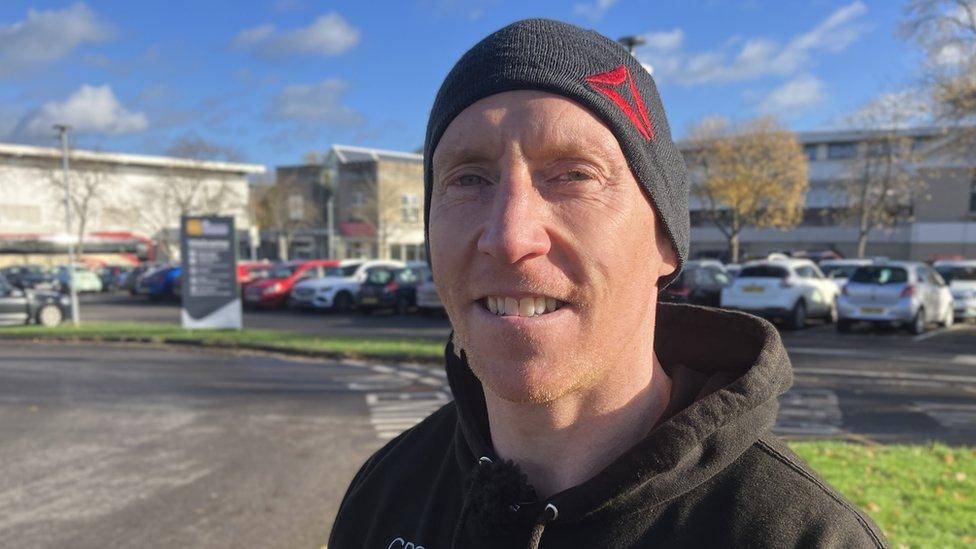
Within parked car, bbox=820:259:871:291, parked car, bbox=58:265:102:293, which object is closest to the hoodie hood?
parked car, bbox=820:259:871:291

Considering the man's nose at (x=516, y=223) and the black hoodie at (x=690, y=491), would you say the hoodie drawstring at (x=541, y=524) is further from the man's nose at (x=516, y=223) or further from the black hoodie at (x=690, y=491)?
the man's nose at (x=516, y=223)

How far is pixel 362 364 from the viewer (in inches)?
486

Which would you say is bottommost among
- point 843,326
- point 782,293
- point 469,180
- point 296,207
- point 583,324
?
point 843,326

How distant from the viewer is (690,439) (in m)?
1.18

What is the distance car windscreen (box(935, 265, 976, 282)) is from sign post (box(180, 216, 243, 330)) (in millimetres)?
19815

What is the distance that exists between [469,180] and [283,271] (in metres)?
26.6

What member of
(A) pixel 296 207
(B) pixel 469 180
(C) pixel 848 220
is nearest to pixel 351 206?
(A) pixel 296 207

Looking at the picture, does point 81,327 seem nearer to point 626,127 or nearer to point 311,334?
point 311,334

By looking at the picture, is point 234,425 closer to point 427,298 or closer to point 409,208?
point 427,298

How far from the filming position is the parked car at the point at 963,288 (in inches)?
728

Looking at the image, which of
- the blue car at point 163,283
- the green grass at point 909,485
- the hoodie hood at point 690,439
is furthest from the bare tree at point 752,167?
the hoodie hood at point 690,439

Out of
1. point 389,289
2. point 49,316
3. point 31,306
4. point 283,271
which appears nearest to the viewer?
point 31,306

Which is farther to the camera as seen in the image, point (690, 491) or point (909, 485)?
point (909, 485)

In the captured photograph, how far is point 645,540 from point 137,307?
2960cm
